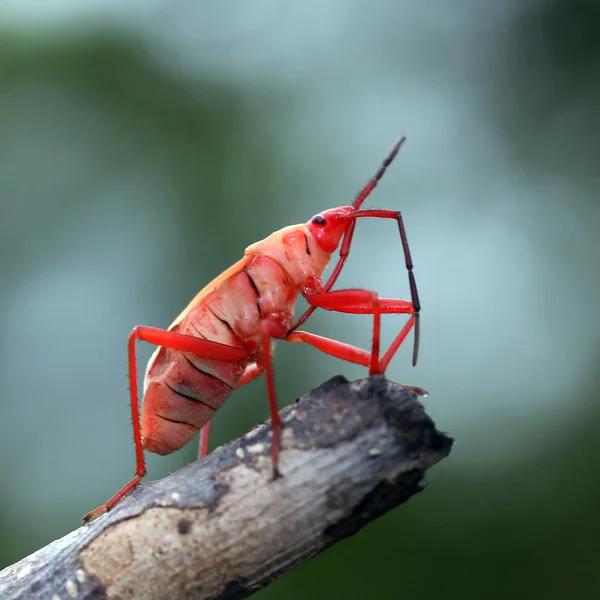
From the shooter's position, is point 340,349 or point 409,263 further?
point 409,263

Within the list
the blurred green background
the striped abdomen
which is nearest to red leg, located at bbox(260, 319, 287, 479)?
the striped abdomen

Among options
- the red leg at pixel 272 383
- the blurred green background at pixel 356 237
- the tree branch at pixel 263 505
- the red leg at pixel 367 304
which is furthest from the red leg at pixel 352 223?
the blurred green background at pixel 356 237

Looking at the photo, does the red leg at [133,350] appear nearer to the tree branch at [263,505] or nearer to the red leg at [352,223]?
the red leg at [352,223]

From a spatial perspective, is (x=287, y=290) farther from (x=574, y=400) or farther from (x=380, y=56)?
(x=380, y=56)

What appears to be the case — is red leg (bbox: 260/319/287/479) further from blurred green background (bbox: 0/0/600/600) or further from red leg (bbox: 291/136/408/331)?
blurred green background (bbox: 0/0/600/600)

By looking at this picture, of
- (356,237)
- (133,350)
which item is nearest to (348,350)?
(133,350)

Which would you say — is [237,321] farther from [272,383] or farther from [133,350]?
[272,383]

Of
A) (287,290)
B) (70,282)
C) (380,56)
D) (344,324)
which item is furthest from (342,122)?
(287,290)
